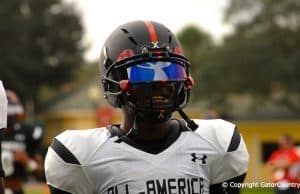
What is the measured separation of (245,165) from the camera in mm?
2906

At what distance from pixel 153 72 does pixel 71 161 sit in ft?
1.45

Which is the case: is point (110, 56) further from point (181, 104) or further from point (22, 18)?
point (22, 18)

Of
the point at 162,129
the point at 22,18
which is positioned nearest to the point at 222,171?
the point at 162,129

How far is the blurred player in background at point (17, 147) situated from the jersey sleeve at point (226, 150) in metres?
4.98

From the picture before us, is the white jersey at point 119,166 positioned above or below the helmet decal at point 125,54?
below

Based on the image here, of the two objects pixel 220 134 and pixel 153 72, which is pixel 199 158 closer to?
pixel 220 134

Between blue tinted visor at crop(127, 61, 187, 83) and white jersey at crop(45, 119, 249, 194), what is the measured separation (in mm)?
243

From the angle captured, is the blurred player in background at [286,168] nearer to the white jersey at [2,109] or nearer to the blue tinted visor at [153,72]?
the white jersey at [2,109]

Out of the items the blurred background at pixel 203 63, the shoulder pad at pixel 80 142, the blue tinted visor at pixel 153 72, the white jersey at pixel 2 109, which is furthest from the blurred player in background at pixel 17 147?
the blurred background at pixel 203 63

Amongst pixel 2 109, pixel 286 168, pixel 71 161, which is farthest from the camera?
pixel 286 168

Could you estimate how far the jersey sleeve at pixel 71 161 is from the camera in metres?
2.70

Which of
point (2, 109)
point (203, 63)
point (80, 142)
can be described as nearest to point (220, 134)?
point (80, 142)

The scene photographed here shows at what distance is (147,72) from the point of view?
2754 mm

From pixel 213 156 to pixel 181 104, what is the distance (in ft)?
0.77
